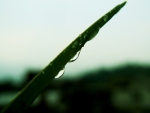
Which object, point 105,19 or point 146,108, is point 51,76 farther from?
point 146,108

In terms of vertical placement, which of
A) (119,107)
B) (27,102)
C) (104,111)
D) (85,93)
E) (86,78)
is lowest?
(27,102)

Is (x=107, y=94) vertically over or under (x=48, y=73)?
over

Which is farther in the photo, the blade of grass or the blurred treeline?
the blurred treeline

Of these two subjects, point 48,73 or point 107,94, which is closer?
point 48,73

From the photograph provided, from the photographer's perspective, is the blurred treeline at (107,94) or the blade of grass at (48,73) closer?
the blade of grass at (48,73)

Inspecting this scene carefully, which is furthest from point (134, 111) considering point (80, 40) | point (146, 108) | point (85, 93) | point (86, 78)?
point (80, 40)

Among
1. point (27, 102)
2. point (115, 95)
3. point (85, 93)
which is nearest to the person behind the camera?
point (27, 102)

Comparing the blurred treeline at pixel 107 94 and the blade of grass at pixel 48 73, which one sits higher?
the blurred treeline at pixel 107 94

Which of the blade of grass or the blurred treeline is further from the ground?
the blurred treeline
